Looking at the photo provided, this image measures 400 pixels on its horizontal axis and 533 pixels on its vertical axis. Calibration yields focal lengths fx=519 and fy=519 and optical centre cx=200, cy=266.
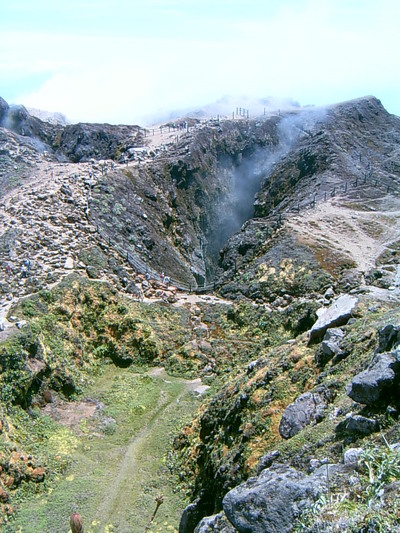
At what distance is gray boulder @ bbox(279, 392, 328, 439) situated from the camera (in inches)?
642

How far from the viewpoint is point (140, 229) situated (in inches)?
2004

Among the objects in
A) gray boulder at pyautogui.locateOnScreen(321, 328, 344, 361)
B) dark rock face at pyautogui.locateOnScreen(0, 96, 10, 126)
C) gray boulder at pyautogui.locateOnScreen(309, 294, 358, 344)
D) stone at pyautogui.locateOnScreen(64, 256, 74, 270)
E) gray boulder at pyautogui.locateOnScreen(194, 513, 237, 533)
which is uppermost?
dark rock face at pyautogui.locateOnScreen(0, 96, 10, 126)

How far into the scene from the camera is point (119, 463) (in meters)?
24.5

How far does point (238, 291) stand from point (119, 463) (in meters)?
20.5

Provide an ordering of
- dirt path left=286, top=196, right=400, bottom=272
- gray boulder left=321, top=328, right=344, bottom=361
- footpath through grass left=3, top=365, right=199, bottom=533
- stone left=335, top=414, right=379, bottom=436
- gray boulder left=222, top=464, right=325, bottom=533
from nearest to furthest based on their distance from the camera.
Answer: gray boulder left=222, top=464, right=325, bottom=533 < stone left=335, top=414, right=379, bottom=436 < gray boulder left=321, top=328, right=344, bottom=361 < footpath through grass left=3, top=365, right=199, bottom=533 < dirt path left=286, top=196, right=400, bottom=272

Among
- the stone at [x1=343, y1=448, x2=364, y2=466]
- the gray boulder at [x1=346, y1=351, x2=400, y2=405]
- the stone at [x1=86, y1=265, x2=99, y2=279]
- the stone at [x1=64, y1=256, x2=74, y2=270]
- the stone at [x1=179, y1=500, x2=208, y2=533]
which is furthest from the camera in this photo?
the stone at [x1=86, y1=265, x2=99, y2=279]

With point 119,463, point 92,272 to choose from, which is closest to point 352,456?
point 119,463

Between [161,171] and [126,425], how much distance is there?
39.7 meters

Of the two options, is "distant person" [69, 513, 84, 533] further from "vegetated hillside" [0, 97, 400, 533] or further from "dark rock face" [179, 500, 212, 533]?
"dark rock face" [179, 500, 212, 533]

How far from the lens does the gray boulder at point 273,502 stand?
29.8 ft

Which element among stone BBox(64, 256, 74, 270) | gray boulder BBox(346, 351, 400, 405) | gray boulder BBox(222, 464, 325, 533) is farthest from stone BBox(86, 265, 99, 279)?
gray boulder BBox(222, 464, 325, 533)

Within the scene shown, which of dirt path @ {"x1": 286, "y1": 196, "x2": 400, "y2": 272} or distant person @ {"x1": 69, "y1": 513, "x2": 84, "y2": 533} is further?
dirt path @ {"x1": 286, "y1": 196, "x2": 400, "y2": 272}

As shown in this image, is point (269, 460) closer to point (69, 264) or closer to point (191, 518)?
point (191, 518)

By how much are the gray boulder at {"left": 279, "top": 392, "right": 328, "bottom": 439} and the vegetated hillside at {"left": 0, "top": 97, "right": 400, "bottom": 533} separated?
0.06m
